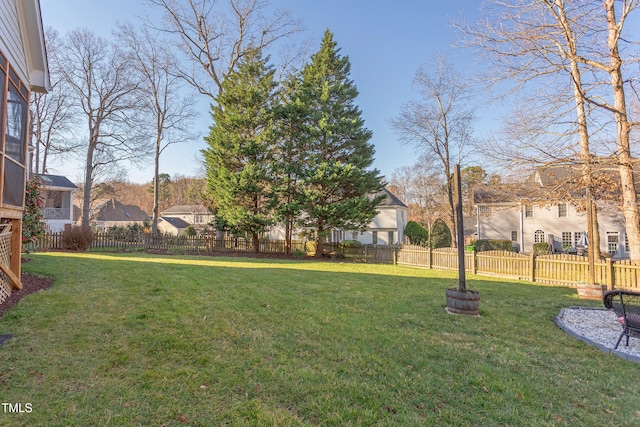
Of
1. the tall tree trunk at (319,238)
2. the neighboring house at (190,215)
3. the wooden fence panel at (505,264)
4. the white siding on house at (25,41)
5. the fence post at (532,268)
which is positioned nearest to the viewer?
the white siding on house at (25,41)

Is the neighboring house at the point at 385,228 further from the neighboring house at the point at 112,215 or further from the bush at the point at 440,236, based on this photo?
the neighboring house at the point at 112,215

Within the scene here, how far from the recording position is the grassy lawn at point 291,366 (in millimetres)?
2543

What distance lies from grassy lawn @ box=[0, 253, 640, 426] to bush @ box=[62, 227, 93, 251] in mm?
12752

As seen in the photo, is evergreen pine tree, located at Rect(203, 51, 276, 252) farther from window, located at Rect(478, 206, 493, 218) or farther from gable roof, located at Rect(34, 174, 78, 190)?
window, located at Rect(478, 206, 493, 218)

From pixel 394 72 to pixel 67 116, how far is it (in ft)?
80.4

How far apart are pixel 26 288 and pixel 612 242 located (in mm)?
30479

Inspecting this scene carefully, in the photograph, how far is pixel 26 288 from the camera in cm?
617

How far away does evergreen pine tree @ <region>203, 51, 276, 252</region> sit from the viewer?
17156 millimetres

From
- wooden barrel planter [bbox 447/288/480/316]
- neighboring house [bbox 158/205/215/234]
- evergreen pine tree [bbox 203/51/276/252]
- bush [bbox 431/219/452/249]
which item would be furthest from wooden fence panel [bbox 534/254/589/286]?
neighboring house [bbox 158/205/215/234]

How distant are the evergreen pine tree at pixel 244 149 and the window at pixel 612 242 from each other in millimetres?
23450

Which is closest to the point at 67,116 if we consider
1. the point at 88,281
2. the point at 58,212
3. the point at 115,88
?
the point at 115,88

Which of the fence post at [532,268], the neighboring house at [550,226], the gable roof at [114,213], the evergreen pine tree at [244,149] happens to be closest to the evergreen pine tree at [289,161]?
the evergreen pine tree at [244,149]

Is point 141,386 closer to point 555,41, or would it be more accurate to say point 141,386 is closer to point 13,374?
point 13,374

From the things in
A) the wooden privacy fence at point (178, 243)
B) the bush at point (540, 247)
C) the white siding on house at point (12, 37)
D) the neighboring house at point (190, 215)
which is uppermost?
the white siding on house at point (12, 37)
